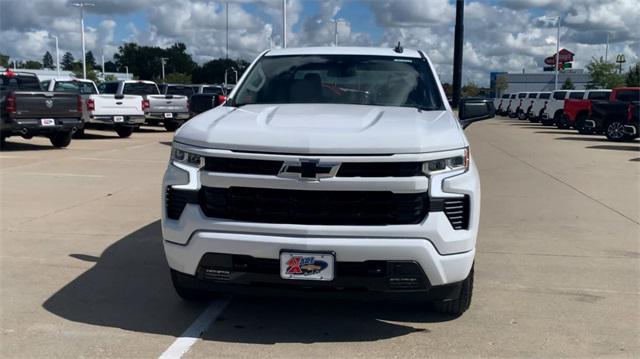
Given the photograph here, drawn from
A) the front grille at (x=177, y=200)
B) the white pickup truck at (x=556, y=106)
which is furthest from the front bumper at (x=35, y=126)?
the white pickup truck at (x=556, y=106)

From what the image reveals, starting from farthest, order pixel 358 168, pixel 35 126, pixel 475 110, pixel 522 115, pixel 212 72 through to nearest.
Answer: pixel 212 72
pixel 522 115
pixel 35 126
pixel 475 110
pixel 358 168

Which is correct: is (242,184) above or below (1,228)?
above

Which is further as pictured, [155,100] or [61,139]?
[155,100]

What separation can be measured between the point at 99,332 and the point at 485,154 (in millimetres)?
14411

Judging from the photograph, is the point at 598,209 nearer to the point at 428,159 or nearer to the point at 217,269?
the point at 428,159

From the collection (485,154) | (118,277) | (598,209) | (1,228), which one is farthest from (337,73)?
(485,154)

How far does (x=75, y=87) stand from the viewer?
2136 centimetres

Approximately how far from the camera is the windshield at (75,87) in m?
20.7

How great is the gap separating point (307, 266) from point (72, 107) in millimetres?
13946

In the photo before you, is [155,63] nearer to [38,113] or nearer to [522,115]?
[522,115]

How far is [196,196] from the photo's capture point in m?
3.95

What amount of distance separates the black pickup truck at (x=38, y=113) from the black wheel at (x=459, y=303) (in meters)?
13.3

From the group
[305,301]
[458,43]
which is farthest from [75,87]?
[305,301]

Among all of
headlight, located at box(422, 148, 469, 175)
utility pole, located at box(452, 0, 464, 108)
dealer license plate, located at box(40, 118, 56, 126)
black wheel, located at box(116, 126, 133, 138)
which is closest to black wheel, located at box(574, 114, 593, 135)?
utility pole, located at box(452, 0, 464, 108)
